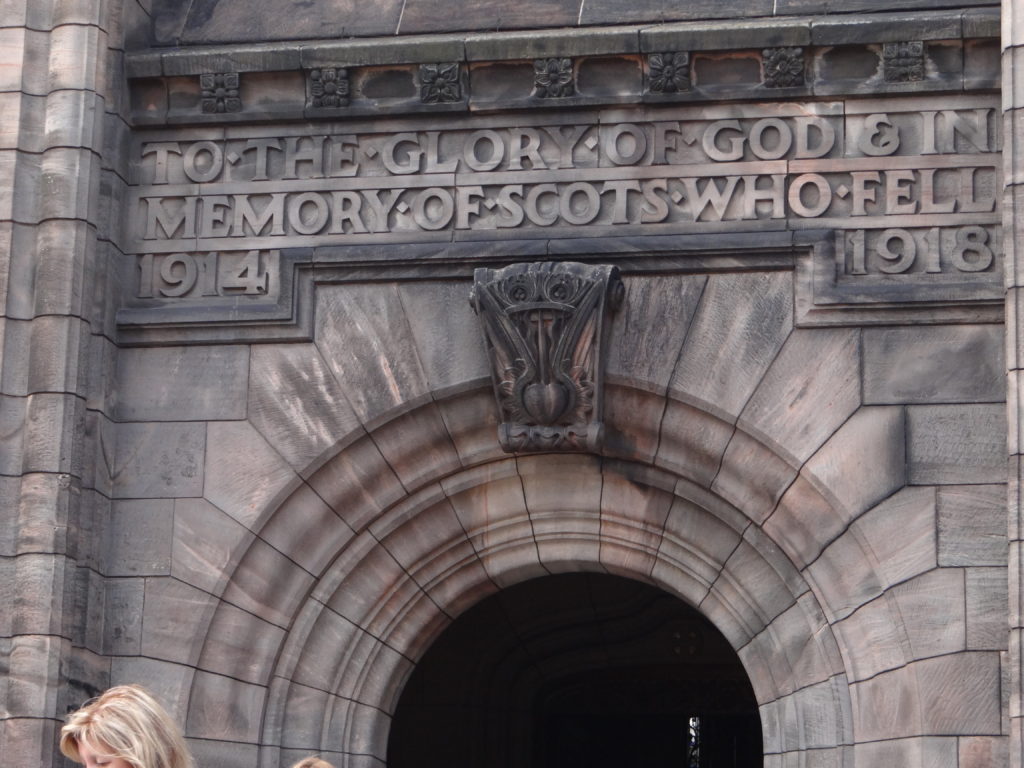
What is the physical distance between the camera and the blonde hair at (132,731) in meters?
4.74

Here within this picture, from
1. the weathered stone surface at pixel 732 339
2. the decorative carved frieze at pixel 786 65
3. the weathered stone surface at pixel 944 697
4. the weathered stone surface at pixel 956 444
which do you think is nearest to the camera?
the weathered stone surface at pixel 944 697

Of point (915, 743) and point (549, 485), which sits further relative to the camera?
point (549, 485)

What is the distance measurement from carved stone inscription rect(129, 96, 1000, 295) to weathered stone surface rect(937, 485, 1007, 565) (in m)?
1.01

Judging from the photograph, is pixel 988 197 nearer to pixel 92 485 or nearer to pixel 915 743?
pixel 915 743

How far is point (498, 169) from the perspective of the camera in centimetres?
971

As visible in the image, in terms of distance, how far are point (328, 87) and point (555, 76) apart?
108 centimetres

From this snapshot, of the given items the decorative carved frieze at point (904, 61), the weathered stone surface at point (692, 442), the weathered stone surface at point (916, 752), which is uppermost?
the decorative carved frieze at point (904, 61)

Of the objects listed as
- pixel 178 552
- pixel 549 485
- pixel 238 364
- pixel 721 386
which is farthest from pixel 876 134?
pixel 178 552

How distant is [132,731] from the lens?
4750 millimetres

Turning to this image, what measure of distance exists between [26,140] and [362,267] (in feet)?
5.52

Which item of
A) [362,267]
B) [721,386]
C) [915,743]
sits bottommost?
[915,743]

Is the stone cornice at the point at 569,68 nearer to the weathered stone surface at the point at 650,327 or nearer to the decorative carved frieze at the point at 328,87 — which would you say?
the decorative carved frieze at the point at 328,87

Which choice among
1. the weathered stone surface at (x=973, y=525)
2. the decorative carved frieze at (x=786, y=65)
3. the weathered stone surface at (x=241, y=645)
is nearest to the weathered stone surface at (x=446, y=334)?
the weathered stone surface at (x=241, y=645)

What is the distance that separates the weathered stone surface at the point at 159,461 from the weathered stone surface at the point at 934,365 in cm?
308
